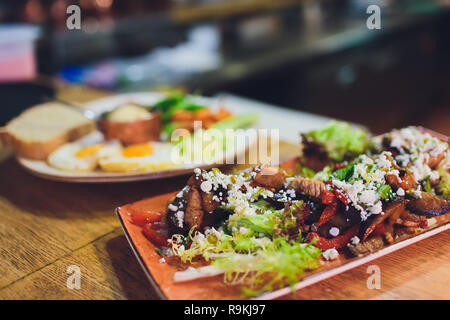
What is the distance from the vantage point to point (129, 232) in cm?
178

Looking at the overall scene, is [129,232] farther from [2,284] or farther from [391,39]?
[391,39]

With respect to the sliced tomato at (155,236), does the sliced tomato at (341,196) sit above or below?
above

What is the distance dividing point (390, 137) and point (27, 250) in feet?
6.33

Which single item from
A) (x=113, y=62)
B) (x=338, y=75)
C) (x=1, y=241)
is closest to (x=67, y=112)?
(x=1, y=241)

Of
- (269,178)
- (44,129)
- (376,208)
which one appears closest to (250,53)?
(44,129)

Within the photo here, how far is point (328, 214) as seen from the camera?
174 cm

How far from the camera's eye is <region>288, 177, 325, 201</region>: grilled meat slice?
1.77m

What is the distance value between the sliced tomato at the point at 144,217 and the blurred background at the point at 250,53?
6.02ft

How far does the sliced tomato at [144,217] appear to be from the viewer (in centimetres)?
188

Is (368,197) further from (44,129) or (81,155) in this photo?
(44,129)

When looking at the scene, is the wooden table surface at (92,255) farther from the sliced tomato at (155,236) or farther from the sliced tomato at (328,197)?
the sliced tomato at (328,197)

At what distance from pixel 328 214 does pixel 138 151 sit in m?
1.37

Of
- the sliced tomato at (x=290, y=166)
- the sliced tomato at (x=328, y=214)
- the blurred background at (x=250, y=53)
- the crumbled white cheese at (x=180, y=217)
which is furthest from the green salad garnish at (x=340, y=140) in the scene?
the blurred background at (x=250, y=53)
